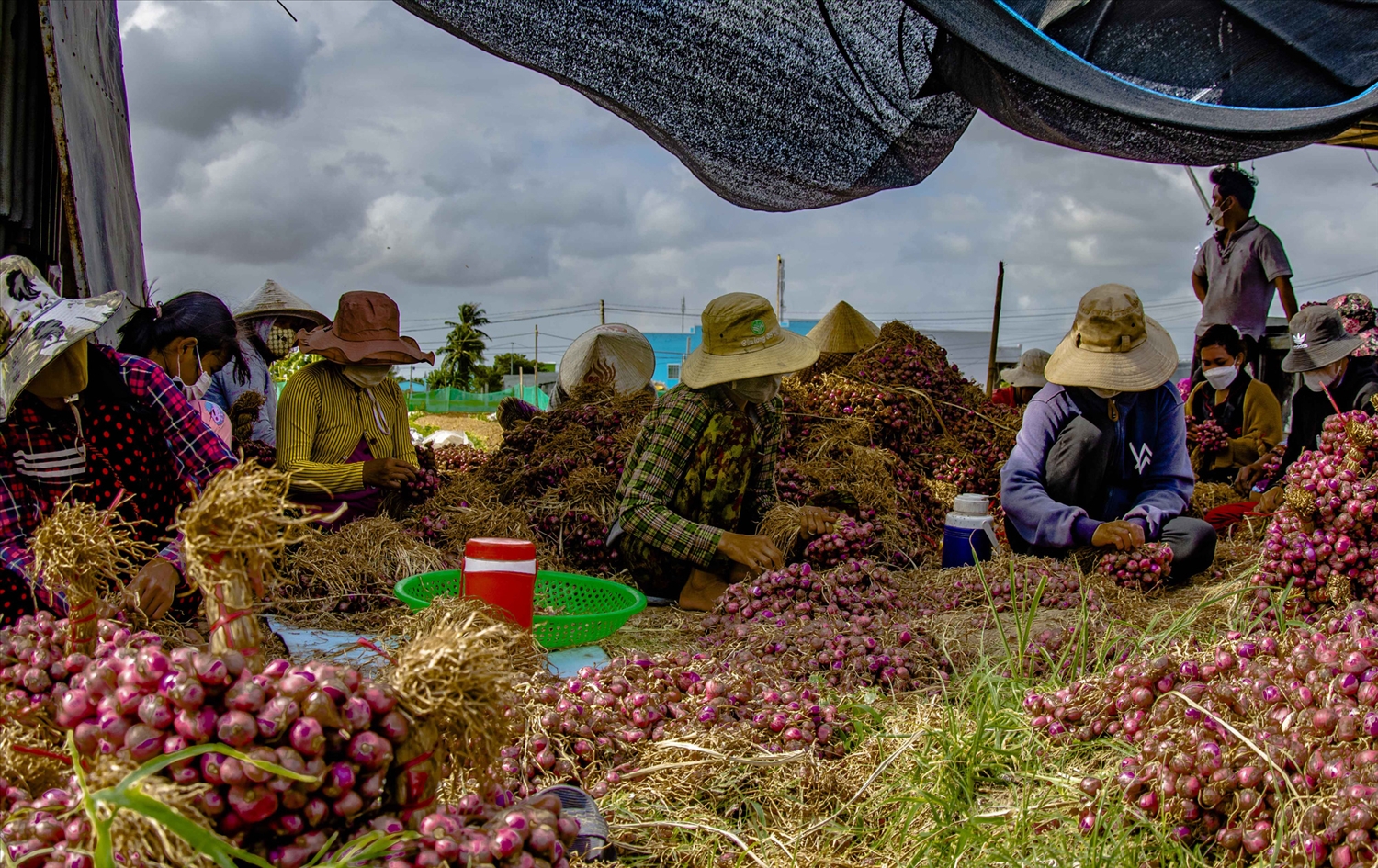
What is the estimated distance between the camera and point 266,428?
5910mm

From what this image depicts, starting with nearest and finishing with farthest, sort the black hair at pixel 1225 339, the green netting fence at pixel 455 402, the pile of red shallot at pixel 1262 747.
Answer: the pile of red shallot at pixel 1262 747
the black hair at pixel 1225 339
the green netting fence at pixel 455 402

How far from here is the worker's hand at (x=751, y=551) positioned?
11.1 ft

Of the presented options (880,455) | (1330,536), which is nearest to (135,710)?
(1330,536)

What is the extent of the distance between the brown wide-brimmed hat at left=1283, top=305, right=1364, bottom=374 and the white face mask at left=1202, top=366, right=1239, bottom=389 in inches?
39.1

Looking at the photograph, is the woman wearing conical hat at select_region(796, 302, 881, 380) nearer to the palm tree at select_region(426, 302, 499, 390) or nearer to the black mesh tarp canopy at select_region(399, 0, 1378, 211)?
the black mesh tarp canopy at select_region(399, 0, 1378, 211)

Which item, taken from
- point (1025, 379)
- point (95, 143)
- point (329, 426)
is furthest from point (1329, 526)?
point (1025, 379)

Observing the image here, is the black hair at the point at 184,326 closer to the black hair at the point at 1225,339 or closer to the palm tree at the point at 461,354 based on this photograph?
the black hair at the point at 1225,339

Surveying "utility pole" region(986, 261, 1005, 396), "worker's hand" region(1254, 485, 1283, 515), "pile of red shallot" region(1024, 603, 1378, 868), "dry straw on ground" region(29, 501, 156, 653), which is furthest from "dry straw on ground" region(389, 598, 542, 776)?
"utility pole" region(986, 261, 1005, 396)

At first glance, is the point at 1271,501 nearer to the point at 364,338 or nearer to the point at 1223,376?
the point at 1223,376

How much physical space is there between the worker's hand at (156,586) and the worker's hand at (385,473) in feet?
7.41

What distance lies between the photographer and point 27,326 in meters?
1.99

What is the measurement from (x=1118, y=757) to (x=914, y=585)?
1783mm

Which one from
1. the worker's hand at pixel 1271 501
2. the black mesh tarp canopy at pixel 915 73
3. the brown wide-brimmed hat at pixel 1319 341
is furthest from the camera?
the brown wide-brimmed hat at pixel 1319 341

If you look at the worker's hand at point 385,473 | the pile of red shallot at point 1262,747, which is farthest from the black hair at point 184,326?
the pile of red shallot at point 1262,747
